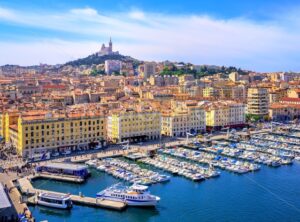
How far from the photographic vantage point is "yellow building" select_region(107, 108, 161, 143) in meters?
39.2

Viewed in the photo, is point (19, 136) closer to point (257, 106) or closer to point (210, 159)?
point (210, 159)

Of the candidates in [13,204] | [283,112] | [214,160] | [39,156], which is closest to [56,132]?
[39,156]

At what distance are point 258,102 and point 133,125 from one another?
21.9 meters

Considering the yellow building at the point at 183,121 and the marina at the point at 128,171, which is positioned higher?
the yellow building at the point at 183,121

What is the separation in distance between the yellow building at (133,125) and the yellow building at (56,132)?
7.14 feet

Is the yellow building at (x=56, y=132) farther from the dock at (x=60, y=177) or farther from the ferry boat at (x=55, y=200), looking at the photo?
the ferry boat at (x=55, y=200)

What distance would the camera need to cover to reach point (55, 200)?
23172 mm

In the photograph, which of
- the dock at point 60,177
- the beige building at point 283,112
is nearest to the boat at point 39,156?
the dock at point 60,177

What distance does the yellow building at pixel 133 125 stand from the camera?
129 feet

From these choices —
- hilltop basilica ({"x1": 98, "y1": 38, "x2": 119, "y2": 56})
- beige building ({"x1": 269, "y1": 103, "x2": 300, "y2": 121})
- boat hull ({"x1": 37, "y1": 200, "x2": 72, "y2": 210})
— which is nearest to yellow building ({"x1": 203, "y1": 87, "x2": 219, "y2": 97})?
beige building ({"x1": 269, "y1": 103, "x2": 300, "y2": 121})

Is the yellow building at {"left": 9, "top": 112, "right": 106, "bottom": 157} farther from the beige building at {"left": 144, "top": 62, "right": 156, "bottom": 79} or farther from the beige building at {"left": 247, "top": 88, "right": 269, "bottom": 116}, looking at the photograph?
the beige building at {"left": 144, "top": 62, "right": 156, "bottom": 79}

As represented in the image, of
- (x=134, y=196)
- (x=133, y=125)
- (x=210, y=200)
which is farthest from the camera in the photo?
(x=133, y=125)

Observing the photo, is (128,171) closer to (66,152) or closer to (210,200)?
(210,200)

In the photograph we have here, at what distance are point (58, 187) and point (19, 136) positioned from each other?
8591 mm
